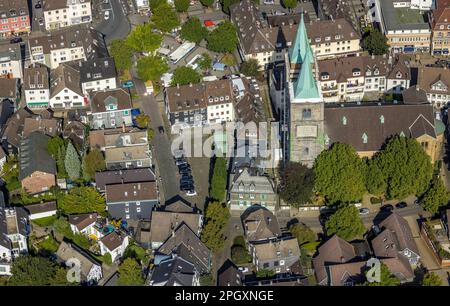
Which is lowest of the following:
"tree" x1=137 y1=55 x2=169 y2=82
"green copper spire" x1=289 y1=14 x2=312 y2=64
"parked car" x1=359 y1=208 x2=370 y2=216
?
"parked car" x1=359 y1=208 x2=370 y2=216

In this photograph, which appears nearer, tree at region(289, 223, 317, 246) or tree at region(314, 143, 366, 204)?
tree at region(289, 223, 317, 246)

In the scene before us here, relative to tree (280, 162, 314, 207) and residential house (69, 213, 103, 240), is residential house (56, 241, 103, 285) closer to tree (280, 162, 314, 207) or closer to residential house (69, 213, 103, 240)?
residential house (69, 213, 103, 240)

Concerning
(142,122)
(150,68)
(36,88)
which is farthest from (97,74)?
(142,122)

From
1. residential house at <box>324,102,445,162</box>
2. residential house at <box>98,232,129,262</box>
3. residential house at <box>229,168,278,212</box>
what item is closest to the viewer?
residential house at <box>98,232,129,262</box>

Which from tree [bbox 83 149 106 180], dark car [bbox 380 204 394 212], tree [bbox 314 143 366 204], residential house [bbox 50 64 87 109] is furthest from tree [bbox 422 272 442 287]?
residential house [bbox 50 64 87 109]

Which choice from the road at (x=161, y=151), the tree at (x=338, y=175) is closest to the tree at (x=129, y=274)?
the road at (x=161, y=151)

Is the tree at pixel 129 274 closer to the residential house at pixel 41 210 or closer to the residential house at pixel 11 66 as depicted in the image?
the residential house at pixel 41 210
